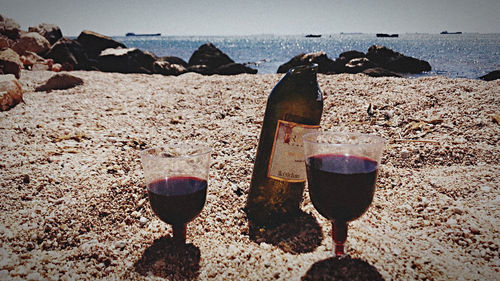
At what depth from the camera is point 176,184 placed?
156 cm

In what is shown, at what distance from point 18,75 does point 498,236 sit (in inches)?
344

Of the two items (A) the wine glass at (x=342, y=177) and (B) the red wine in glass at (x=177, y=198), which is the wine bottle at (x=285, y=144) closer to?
(A) the wine glass at (x=342, y=177)

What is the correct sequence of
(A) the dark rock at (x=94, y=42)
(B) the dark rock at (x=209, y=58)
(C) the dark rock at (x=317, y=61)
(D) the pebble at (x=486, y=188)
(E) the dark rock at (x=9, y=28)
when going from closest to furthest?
1. (D) the pebble at (x=486, y=188)
2. (C) the dark rock at (x=317, y=61)
3. (E) the dark rock at (x=9, y=28)
4. (B) the dark rock at (x=209, y=58)
5. (A) the dark rock at (x=94, y=42)

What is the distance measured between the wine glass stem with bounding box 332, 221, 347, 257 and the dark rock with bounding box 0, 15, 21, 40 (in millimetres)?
19391

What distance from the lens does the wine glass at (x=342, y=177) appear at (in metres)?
1.39

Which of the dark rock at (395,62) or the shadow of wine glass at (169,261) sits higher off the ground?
the dark rock at (395,62)

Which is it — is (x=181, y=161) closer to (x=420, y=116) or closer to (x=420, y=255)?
(x=420, y=255)

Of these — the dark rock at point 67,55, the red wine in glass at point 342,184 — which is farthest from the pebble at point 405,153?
the dark rock at point 67,55

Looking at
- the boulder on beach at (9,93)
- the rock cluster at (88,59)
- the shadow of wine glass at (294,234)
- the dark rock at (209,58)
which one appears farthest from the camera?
the dark rock at (209,58)

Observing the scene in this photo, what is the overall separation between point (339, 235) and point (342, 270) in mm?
191

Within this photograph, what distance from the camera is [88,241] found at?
1.83 m

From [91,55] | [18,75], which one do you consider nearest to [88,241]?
[18,75]

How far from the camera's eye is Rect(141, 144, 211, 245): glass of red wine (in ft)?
5.00

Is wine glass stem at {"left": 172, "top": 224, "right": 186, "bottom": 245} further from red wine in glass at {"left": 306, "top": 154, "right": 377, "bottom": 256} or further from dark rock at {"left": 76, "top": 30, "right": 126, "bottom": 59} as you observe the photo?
dark rock at {"left": 76, "top": 30, "right": 126, "bottom": 59}
